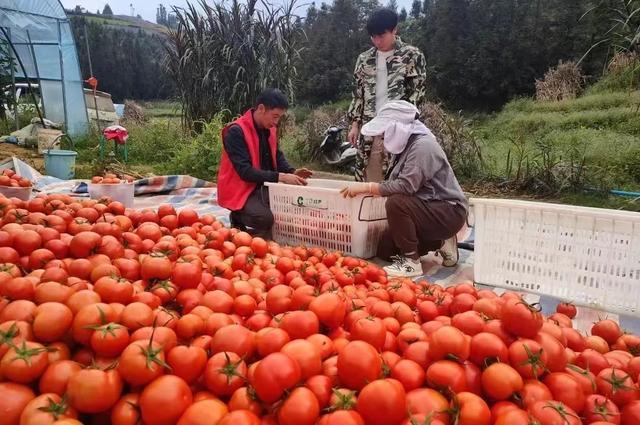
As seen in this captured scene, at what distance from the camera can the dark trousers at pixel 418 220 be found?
3.20 meters

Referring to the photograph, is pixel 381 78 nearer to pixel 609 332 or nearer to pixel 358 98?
pixel 358 98

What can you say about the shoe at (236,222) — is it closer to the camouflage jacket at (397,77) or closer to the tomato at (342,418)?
the camouflage jacket at (397,77)

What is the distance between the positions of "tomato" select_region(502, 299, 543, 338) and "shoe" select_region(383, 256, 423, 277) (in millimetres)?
1887

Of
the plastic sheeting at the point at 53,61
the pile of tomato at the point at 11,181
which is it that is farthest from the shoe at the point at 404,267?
the plastic sheeting at the point at 53,61

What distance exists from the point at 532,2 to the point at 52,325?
80.7ft

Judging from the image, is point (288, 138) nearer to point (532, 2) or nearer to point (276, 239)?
point (276, 239)

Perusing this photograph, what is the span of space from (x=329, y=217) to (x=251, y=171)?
29.2 inches

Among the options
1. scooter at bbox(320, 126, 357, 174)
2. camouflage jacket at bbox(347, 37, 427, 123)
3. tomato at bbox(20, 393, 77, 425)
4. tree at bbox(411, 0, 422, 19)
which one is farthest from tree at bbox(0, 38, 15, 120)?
tree at bbox(411, 0, 422, 19)

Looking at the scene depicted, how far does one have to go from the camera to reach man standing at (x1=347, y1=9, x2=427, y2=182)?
3.74 meters

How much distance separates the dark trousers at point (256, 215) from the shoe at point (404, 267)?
1.05 metres

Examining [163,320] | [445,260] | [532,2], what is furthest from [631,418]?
[532,2]

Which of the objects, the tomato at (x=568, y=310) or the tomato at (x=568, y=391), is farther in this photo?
the tomato at (x=568, y=310)

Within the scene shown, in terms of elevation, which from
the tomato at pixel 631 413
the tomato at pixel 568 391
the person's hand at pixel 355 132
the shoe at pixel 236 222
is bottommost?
the shoe at pixel 236 222

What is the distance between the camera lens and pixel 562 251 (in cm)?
273
